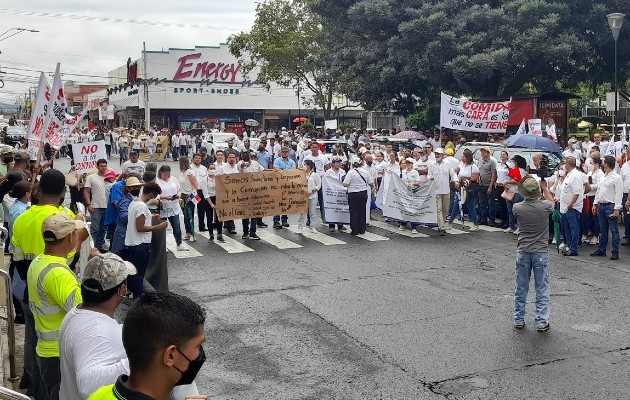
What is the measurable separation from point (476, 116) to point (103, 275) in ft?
65.7

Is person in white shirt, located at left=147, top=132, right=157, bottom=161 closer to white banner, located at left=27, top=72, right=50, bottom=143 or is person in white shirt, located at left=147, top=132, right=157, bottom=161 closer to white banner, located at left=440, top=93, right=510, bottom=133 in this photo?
white banner, located at left=440, top=93, right=510, bottom=133

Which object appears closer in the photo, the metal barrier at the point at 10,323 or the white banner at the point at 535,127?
the metal barrier at the point at 10,323

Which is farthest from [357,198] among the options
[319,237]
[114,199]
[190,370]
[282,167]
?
[190,370]

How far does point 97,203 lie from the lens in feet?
43.9

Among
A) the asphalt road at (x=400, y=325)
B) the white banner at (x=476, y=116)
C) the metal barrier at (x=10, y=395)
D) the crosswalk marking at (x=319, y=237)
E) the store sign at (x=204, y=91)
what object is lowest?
the crosswalk marking at (x=319, y=237)

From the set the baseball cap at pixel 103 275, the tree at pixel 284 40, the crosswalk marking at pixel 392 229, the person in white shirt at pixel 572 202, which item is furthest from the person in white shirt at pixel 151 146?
the baseball cap at pixel 103 275

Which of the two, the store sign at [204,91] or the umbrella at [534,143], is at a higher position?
the store sign at [204,91]

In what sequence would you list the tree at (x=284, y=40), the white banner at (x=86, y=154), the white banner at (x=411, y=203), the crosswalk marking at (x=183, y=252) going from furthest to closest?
the tree at (x=284, y=40) → the white banner at (x=411, y=203) → the crosswalk marking at (x=183, y=252) → the white banner at (x=86, y=154)

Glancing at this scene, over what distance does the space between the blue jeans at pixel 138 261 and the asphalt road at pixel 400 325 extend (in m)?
0.98

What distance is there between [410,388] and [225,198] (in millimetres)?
9449

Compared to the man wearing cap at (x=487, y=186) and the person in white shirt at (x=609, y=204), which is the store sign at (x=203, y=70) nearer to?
the man wearing cap at (x=487, y=186)

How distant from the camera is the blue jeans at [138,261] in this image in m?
9.62

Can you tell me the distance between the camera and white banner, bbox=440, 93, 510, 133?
891 inches

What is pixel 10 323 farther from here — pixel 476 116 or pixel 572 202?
pixel 476 116
